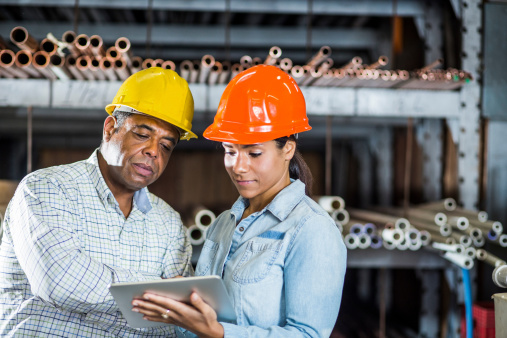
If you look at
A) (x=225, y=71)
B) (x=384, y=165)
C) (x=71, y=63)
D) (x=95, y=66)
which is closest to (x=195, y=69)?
(x=225, y=71)

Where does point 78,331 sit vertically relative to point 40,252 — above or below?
below

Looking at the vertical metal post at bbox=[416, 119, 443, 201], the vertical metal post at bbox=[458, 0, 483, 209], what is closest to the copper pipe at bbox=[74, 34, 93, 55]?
the vertical metal post at bbox=[458, 0, 483, 209]

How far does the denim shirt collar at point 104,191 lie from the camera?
225cm

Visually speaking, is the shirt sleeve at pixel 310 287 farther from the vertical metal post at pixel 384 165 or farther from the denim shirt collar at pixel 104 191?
the vertical metal post at pixel 384 165

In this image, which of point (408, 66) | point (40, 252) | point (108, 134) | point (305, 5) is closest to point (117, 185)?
point (108, 134)

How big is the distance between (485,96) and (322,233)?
2.47 metres

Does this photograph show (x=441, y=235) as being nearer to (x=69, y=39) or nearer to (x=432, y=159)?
(x=432, y=159)

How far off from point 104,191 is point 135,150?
24 cm

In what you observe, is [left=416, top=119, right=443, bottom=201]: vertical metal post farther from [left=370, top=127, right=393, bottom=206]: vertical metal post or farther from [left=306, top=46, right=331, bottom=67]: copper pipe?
[left=306, top=46, right=331, bottom=67]: copper pipe

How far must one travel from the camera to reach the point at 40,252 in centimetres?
190

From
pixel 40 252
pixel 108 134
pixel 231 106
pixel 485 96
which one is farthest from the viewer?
pixel 485 96

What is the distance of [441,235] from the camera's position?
3217mm

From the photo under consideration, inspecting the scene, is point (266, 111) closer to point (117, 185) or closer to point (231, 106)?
point (231, 106)

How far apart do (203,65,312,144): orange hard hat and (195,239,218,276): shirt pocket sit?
51 cm
